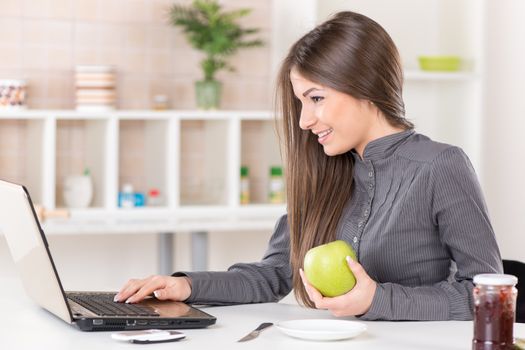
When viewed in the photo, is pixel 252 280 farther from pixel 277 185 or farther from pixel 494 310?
pixel 277 185

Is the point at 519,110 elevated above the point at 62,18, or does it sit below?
below

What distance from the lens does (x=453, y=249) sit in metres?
1.85

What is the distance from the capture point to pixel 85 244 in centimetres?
409

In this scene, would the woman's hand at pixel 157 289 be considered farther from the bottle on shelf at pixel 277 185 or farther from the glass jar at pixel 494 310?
the bottle on shelf at pixel 277 185

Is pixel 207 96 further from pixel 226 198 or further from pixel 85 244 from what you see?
pixel 85 244

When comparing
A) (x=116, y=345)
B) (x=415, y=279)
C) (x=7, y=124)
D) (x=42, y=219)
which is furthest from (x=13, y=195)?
(x=7, y=124)

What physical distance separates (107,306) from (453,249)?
666 millimetres

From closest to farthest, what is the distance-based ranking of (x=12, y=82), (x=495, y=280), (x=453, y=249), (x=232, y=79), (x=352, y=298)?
(x=495, y=280) → (x=352, y=298) → (x=453, y=249) → (x=12, y=82) → (x=232, y=79)

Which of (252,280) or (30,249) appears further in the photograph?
(252,280)

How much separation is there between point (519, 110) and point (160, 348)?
3119mm

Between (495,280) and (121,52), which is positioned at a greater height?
(121,52)

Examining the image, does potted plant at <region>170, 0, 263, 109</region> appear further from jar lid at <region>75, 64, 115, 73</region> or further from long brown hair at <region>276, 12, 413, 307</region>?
long brown hair at <region>276, 12, 413, 307</region>

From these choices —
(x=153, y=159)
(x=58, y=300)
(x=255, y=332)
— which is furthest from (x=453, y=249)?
(x=153, y=159)

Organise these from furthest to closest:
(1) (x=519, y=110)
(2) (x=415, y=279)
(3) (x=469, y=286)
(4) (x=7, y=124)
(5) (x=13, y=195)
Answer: (1) (x=519, y=110) → (4) (x=7, y=124) → (2) (x=415, y=279) → (3) (x=469, y=286) → (5) (x=13, y=195)
